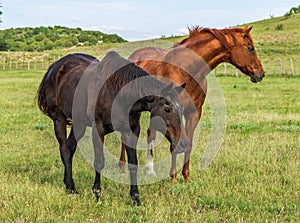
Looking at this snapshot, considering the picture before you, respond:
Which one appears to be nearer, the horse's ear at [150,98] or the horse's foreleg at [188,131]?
the horse's ear at [150,98]

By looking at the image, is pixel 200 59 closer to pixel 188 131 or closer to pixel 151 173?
pixel 188 131

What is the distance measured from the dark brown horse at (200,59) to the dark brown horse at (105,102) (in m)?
0.93

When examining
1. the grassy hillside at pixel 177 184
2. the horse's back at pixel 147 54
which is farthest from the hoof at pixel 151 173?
the horse's back at pixel 147 54

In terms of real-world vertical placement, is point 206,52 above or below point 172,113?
above

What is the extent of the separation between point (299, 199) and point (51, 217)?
2.94 m

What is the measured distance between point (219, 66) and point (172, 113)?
29.8 meters

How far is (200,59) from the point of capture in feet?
19.2

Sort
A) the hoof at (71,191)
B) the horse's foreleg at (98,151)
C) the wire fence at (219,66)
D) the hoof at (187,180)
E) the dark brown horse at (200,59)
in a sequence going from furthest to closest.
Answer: the wire fence at (219,66), the hoof at (187,180), the dark brown horse at (200,59), the hoof at (71,191), the horse's foreleg at (98,151)

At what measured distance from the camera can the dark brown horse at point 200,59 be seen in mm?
5832

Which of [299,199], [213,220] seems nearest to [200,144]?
[299,199]

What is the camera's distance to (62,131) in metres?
5.93

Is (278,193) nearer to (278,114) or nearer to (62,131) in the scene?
(62,131)

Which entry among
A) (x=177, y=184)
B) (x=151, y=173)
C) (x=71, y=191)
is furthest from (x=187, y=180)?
(x=71, y=191)

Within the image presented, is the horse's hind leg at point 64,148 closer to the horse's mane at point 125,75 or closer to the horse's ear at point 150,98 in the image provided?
the horse's mane at point 125,75
